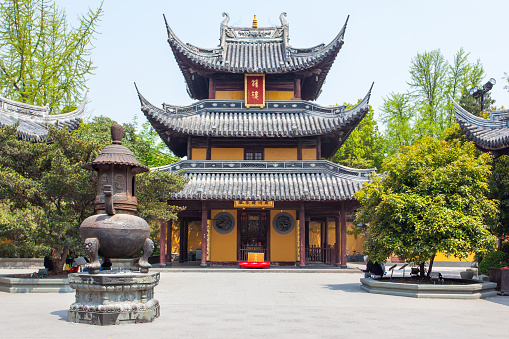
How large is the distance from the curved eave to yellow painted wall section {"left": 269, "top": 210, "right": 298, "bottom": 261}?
29.4 ft

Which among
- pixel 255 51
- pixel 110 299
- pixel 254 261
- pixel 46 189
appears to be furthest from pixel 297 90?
pixel 110 299

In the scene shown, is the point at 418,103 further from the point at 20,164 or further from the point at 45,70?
the point at 20,164

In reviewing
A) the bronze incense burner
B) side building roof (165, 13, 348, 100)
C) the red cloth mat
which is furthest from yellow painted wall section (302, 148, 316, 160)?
the bronze incense burner

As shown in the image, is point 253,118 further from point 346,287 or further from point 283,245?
point 346,287

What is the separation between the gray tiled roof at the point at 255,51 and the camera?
22.9 m

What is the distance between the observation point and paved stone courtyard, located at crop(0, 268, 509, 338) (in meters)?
7.03

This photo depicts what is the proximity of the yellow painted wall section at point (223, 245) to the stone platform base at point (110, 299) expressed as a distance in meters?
13.8

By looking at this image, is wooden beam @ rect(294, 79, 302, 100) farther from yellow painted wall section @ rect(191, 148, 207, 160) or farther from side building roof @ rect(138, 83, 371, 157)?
yellow painted wall section @ rect(191, 148, 207, 160)

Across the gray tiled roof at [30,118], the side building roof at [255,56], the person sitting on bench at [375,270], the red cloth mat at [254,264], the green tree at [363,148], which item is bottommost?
the red cloth mat at [254,264]

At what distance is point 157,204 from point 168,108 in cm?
869

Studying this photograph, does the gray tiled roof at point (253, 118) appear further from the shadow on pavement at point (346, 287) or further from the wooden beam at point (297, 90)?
the shadow on pavement at point (346, 287)

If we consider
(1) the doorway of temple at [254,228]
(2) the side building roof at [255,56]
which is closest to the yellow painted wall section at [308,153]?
(1) the doorway of temple at [254,228]

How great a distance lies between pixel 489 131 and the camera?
1534 cm

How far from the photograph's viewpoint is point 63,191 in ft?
40.3
